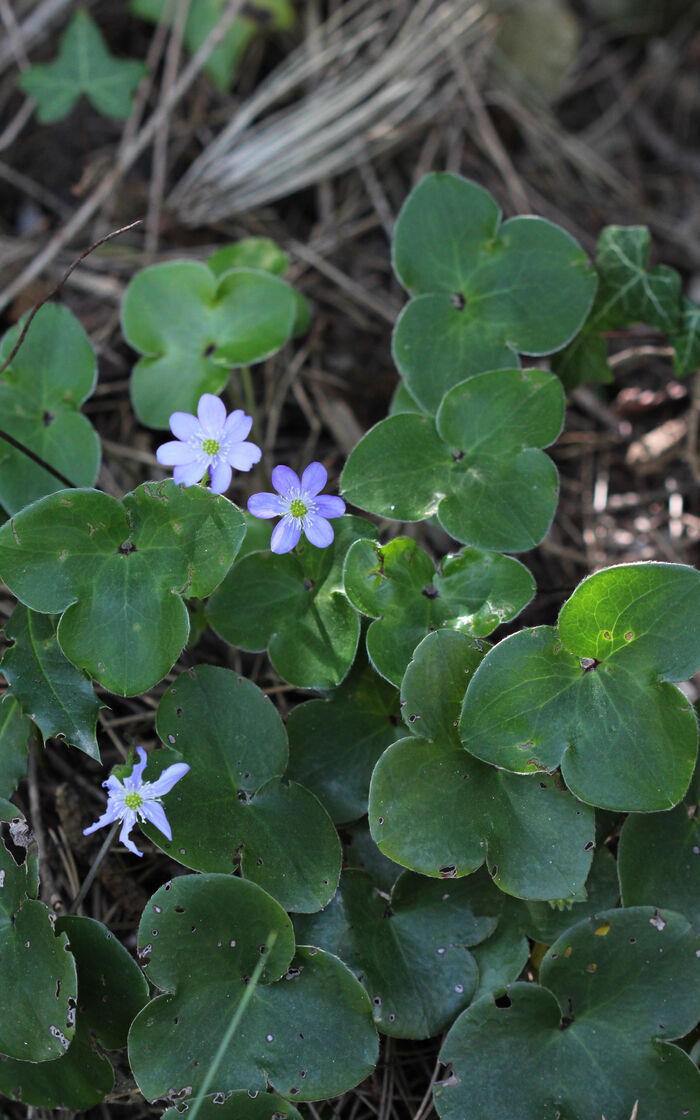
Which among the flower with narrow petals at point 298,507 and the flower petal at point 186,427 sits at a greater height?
the flower petal at point 186,427

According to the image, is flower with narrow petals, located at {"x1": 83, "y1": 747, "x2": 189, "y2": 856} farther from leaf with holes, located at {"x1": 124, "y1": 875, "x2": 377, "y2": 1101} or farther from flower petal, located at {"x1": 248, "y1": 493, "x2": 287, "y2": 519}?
flower petal, located at {"x1": 248, "y1": 493, "x2": 287, "y2": 519}

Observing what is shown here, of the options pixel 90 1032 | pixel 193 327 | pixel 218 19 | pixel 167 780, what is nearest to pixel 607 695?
pixel 167 780

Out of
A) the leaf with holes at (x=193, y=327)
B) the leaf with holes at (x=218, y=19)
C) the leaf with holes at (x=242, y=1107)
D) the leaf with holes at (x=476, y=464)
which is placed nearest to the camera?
the leaf with holes at (x=242, y=1107)

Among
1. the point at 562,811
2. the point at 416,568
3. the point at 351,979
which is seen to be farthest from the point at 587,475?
the point at 351,979

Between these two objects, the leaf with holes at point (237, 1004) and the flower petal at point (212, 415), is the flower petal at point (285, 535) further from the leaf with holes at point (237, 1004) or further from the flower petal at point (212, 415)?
the leaf with holes at point (237, 1004)

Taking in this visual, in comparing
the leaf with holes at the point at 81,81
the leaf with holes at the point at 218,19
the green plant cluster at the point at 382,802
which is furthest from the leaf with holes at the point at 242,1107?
the leaf with holes at the point at 218,19

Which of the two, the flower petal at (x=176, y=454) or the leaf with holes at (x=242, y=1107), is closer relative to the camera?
the leaf with holes at (x=242, y=1107)

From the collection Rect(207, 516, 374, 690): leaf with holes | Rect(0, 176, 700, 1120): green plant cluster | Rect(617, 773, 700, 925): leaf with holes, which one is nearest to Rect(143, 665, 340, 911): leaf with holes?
Rect(0, 176, 700, 1120): green plant cluster
